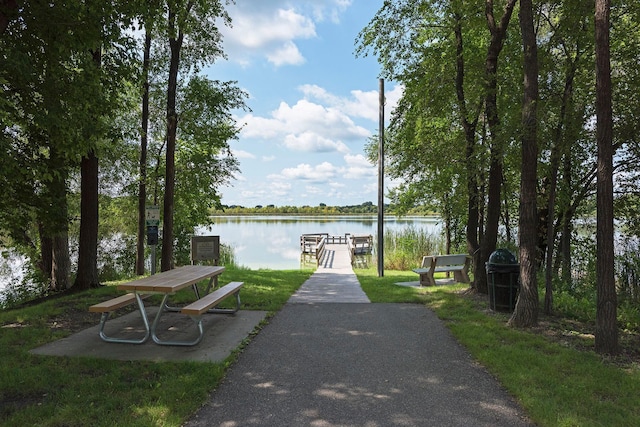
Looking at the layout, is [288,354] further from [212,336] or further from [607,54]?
[607,54]

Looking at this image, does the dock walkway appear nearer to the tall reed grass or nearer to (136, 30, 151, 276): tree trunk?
the tall reed grass

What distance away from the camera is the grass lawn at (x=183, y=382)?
309 cm

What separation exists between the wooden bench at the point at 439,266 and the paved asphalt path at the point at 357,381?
12.1 ft

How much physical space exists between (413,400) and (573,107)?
17.6ft

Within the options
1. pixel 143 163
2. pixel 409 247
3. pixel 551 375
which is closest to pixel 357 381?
pixel 551 375

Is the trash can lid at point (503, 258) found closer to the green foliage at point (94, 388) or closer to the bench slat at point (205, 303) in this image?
the bench slat at point (205, 303)

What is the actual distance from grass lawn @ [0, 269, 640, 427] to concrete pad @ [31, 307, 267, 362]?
0.22 meters

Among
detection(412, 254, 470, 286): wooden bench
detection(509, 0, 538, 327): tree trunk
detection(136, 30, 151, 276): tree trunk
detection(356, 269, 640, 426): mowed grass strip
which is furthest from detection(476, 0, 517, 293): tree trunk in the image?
detection(136, 30, 151, 276): tree trunk

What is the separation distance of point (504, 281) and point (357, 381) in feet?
12.7

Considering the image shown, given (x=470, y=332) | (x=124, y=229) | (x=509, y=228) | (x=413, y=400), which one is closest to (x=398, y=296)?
(x=470, y=332)

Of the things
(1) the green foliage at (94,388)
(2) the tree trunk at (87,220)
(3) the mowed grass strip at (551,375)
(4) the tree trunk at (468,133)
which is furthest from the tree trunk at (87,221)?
(4) the tree trunk at (468,133)

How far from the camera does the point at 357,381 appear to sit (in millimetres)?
3820

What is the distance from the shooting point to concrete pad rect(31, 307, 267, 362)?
454cm

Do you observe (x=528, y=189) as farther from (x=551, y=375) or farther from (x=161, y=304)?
(x=161, y=304)
